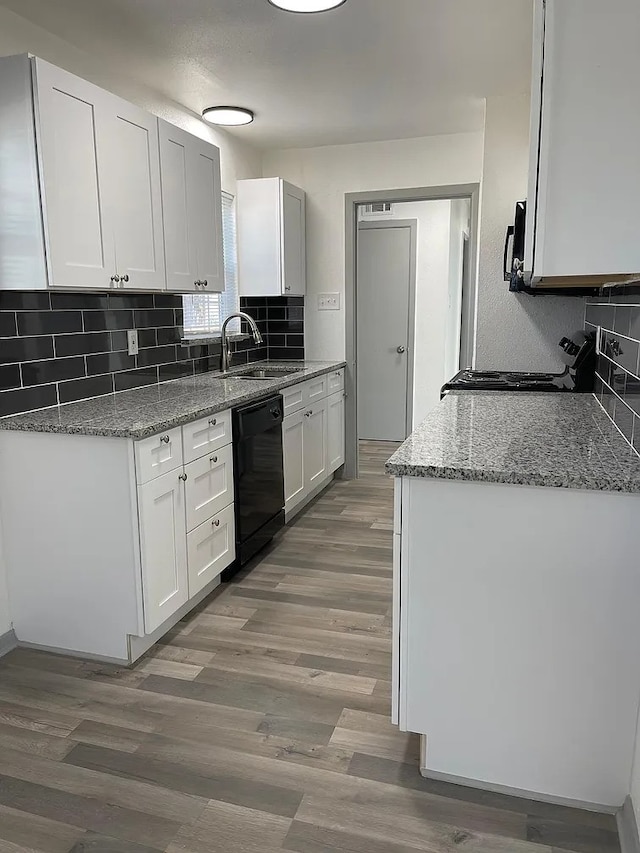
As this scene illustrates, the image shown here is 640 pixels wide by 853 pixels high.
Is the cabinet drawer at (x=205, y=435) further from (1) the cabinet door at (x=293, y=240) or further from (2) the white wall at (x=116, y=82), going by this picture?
(1) the cabinet door at (x=293, y=240)

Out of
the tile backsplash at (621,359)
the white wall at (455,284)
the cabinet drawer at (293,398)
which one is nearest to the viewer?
the tile backsplash at (621,359)

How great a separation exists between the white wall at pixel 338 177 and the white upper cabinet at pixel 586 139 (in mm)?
2937

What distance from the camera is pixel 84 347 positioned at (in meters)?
2.89

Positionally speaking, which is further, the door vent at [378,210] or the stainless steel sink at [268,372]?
the door vent at [378,210]

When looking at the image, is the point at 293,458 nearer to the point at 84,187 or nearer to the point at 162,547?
the point at 162,547

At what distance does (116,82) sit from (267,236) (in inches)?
58.0

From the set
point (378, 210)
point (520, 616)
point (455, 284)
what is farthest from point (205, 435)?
point (455, 284)

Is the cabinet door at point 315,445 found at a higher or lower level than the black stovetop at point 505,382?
lower

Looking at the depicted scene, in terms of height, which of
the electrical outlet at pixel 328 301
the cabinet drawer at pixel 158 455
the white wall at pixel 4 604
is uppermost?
the electrical outlet at pixel 328 301

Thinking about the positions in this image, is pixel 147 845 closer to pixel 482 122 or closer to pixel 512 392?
pixel 512 392

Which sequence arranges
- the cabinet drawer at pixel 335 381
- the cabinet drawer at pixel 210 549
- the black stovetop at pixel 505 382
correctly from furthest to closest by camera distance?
the cabinet drawer at pixel 335 381 < the black stovetop at pixel 505 382 < the cabinet drawer at pixel 210 549

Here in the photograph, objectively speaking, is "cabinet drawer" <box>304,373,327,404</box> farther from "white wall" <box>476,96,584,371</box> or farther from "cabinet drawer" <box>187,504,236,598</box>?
"cabinet drawer" <box>187,504,236,598</box>

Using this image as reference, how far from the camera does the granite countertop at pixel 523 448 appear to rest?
1.59 meters

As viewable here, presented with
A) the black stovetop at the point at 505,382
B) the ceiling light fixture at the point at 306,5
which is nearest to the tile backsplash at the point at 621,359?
the black stovetop at the point at 505,382
